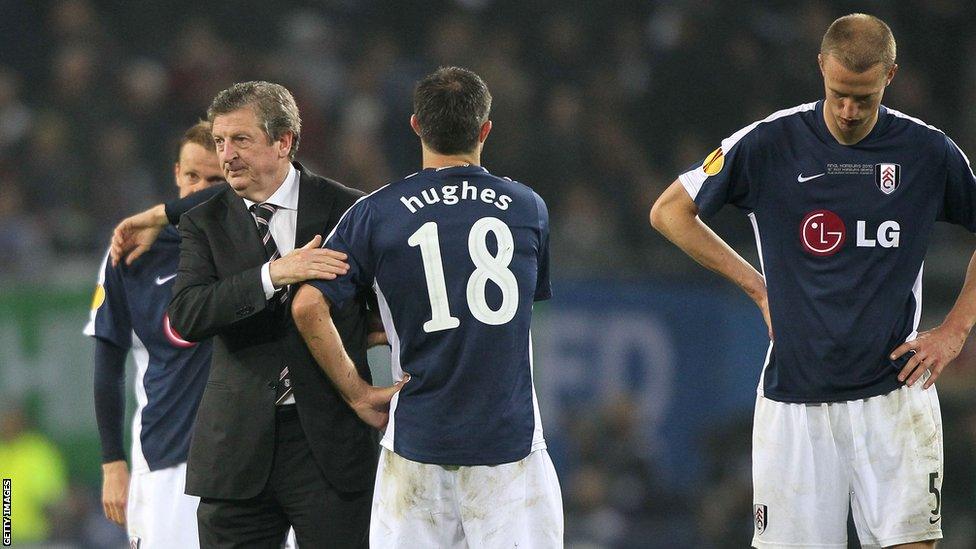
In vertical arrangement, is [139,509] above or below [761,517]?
below

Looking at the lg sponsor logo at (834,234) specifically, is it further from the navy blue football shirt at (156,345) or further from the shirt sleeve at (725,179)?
the navy blue football shirt at (156,345)

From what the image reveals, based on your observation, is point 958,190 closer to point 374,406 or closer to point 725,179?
point 725,179

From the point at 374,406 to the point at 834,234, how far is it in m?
1.49

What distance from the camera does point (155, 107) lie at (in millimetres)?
10523

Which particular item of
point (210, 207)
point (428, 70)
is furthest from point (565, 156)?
point (210, 207)

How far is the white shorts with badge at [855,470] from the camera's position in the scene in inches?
149

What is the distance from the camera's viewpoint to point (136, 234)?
15.4 ft

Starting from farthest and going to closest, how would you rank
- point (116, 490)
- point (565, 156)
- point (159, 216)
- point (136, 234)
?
point (565, 156)
point (116, 490)
point (136, 234)
point (159, 216)

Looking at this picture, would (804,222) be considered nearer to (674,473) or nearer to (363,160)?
(674,473)

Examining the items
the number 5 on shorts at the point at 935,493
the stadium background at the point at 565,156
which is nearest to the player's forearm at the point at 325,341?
the number 5 on shorts at the point at 935,493

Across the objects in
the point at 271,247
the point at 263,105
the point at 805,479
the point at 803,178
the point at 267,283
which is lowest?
the point at 805,479

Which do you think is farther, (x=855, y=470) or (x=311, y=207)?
(x=311, y=207)

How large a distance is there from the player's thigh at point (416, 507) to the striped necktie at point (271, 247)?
1.43ft

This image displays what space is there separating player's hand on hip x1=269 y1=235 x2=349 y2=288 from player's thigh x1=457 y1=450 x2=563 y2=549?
0.68 metres
